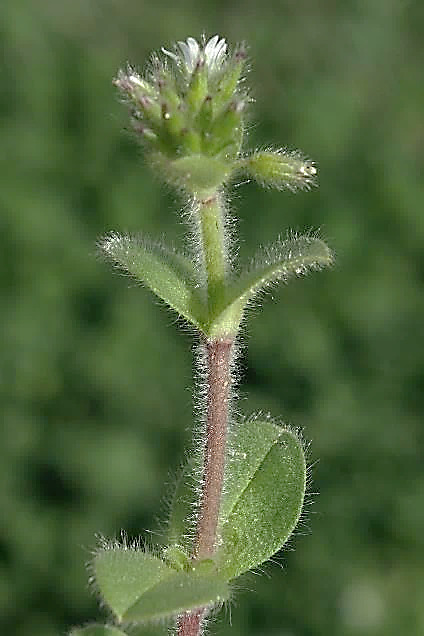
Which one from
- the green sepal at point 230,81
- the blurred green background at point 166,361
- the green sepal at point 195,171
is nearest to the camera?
the green sepal at point 195,171

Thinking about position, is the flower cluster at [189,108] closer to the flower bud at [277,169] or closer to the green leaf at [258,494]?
the flower bud at [277,169]

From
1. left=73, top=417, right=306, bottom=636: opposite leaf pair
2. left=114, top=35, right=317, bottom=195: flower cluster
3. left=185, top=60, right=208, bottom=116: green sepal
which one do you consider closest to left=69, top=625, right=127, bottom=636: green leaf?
left=73, top=417, right=306, bottom=636: opposite leaf pair

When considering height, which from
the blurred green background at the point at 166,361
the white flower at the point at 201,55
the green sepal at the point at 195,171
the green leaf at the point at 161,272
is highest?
the blurred green background at the point at 166,361

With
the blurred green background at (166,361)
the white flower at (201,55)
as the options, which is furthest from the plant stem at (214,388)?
the blurred green background at (166,361)

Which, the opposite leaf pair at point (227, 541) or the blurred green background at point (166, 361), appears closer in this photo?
the opposite leaf pair at point (227, 541)

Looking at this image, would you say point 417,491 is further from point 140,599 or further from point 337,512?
point 140,599

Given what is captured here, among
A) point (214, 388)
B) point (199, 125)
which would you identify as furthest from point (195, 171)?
point (214, 388)

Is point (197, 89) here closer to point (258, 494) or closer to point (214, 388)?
point (214, 388)
